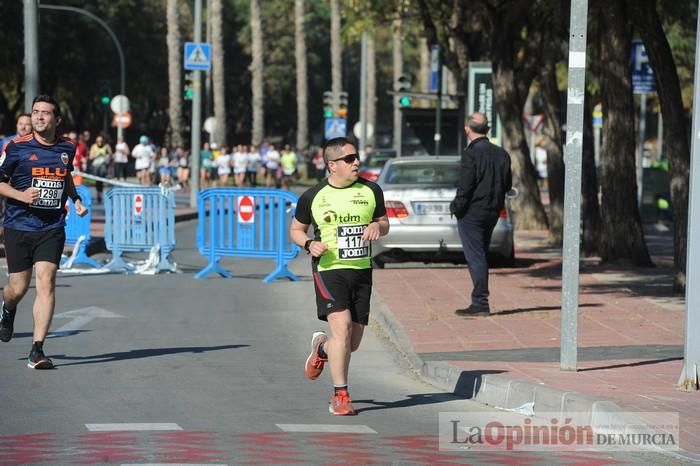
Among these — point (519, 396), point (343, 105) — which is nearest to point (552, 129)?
point (519, 396)

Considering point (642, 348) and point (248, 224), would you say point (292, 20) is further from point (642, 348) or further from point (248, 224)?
point (642, 348)

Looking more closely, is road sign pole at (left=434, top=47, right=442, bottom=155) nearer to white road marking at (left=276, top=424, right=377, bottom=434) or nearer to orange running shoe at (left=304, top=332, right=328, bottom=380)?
orange running shoe at (left=304, top=332, right=328, bottom=380)

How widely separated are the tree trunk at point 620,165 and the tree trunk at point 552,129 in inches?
216

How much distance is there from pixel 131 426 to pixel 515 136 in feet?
61.9

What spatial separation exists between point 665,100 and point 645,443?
28.3ft

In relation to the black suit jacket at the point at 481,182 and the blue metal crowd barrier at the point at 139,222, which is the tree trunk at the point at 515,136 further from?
the black suit jacket at the point at 481,182

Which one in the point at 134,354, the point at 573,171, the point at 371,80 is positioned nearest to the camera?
the point at 573,171

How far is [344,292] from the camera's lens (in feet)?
29.2

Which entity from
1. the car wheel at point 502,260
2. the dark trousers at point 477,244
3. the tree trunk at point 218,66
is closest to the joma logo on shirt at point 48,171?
the dark trousers at point 477,244

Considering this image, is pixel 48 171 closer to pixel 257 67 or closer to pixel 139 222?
pixel 139 222

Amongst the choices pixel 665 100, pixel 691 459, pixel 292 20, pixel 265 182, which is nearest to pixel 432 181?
pixel 665 100

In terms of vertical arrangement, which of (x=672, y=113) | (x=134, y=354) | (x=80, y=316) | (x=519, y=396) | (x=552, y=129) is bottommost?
(x=80, y=316)

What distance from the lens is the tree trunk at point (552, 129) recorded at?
2558 cm

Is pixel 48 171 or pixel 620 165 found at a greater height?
pixel 48 171
